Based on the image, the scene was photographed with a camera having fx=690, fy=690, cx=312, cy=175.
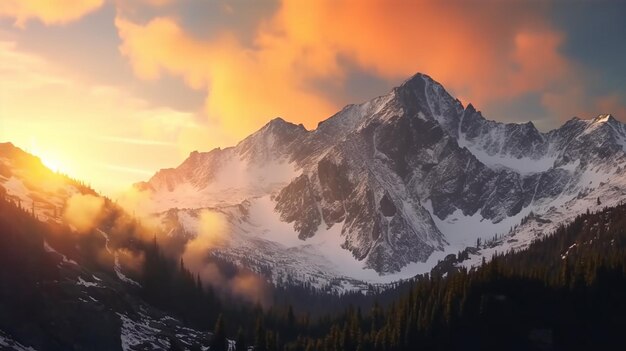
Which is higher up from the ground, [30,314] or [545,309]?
[545,309]

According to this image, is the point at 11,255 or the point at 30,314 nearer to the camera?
the point at 30,314

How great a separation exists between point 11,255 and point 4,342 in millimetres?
38868

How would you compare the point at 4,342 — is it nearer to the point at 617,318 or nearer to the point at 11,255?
the point at 11,255

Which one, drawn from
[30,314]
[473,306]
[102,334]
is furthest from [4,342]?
[473,306]

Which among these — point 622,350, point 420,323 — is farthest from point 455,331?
point 622,350

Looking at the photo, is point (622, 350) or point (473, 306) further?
point (473, 306)

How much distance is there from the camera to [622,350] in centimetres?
18362

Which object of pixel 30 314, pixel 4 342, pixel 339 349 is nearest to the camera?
pixel 4 342

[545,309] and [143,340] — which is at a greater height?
[545,309]

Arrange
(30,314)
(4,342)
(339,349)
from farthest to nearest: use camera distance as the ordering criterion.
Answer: (339,349), (30,314), (4,342)

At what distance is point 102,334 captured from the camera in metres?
190

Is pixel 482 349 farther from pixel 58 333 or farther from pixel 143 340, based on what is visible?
pixel 58 333

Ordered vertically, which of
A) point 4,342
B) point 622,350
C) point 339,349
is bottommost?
point 4,342

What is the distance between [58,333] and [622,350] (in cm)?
14932
